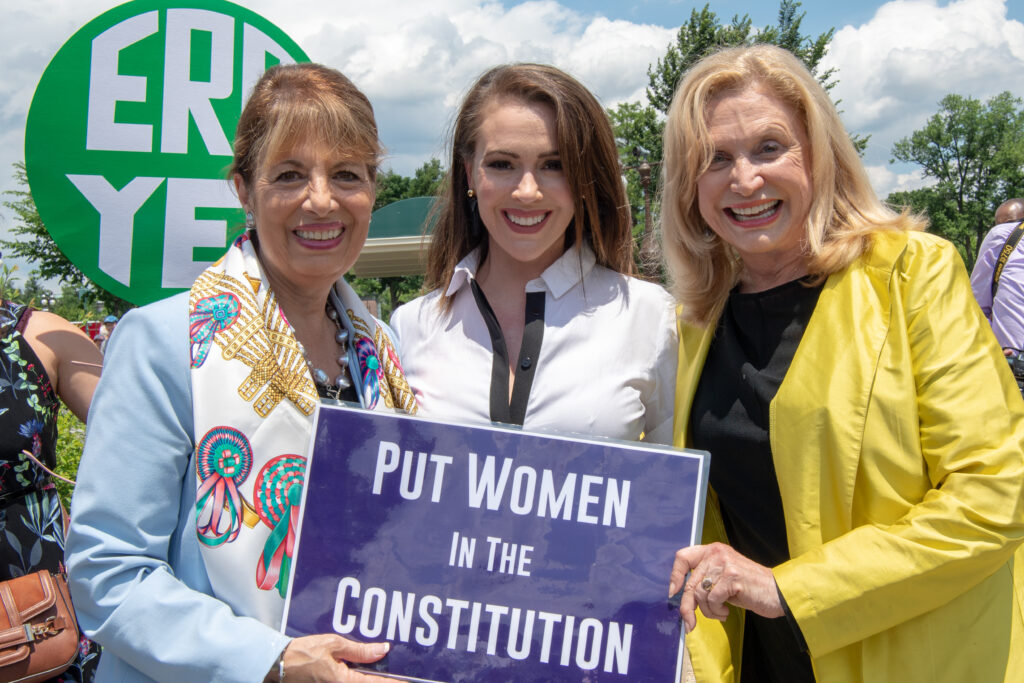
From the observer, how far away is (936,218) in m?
59.9

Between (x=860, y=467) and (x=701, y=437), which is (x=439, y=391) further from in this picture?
(x=860, y=467)

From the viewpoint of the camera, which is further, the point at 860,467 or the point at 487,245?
the point at 487,245

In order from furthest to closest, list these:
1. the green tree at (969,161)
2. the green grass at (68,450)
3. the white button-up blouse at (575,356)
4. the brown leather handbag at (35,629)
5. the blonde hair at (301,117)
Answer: the green tree at (969,161)
the green grass at (68,450)
the white button-up blouse at (575,356)
the brown leather handbag at (35,629)
the blonde hair at (301,117)

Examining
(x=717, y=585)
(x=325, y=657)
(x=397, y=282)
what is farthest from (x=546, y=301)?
(x=397, y=282)

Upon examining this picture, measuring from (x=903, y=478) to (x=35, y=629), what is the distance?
240 centimetres

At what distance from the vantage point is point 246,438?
1.78 meters

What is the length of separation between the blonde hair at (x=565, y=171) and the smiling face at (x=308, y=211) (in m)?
0.67

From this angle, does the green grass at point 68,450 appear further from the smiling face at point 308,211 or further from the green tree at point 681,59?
the green tree at point 681,59

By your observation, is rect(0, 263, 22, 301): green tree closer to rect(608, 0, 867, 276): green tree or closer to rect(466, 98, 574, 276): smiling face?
rect(466, 98, 574, 276): smiling face

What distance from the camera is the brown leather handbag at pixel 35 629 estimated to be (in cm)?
222

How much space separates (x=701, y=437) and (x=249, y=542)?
126 centimetres

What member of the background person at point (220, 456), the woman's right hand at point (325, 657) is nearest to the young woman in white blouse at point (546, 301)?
the background person at point (220, 456)

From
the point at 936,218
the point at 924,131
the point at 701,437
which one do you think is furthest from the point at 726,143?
the point at 924,131

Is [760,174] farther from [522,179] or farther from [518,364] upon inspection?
[518,364]
